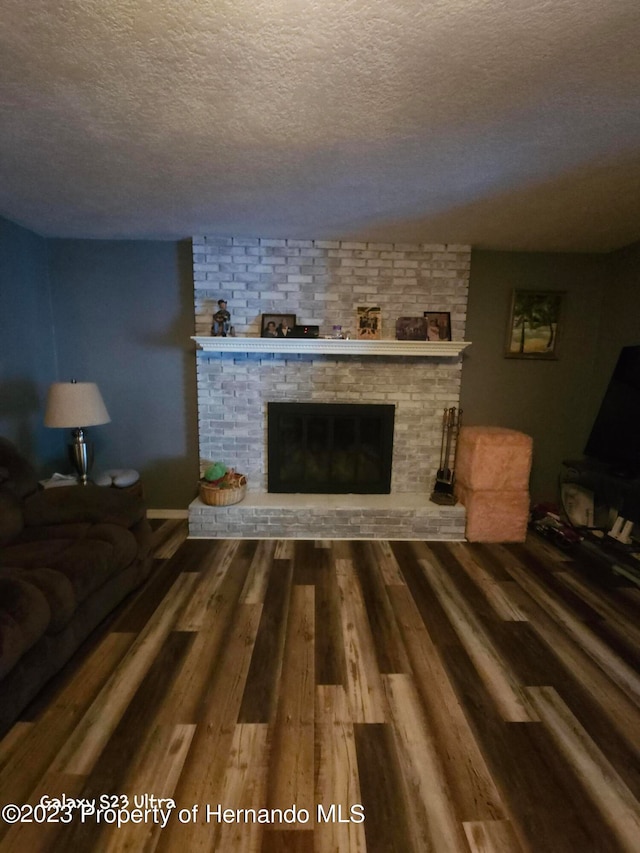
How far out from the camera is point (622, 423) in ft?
8.36

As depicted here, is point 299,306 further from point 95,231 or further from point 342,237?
point 95,231

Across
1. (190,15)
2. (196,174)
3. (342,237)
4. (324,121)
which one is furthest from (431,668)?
(342,237)

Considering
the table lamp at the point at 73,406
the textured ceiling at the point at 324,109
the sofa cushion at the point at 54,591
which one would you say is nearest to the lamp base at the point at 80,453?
the table lamp at the point at 73,406

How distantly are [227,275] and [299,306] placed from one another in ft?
2.11

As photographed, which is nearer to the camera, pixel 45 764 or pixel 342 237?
pixel 45 764

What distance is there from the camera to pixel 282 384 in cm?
300

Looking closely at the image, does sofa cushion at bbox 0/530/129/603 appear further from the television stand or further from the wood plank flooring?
the television stand

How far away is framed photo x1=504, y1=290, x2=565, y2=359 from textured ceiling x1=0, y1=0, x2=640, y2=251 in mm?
772

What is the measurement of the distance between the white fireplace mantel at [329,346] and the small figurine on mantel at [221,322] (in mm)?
109

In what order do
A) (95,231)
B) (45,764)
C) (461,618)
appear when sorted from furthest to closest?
(95,231) → (461,618) → (45,764)

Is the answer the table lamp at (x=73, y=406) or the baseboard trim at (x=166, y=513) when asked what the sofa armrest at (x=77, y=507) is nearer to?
the table lamp at (x=73, y=406)

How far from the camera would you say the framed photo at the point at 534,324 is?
3.01 m

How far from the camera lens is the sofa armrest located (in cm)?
196

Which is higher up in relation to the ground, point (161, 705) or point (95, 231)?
point (95, 231)
